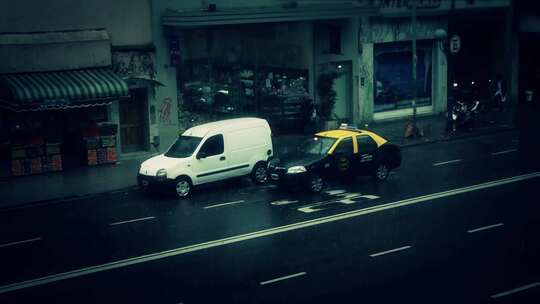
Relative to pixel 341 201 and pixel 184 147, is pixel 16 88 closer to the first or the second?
pixel 184 147

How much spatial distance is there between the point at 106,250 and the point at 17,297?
3208mm

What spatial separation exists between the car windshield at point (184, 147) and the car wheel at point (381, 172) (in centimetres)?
537

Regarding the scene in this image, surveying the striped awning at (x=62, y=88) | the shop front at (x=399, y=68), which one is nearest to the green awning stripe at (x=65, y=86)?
the striped awning at (x=62, y=88)

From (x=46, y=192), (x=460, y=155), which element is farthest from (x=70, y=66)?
(x=460, y=155)

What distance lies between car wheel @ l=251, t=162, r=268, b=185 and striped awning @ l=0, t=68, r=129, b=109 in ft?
19.7

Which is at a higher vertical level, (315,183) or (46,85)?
(46,85)

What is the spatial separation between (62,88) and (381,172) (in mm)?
10760

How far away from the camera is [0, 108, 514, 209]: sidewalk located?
79.8 feet

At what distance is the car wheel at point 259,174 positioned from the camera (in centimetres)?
2498

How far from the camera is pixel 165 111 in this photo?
30594 mm

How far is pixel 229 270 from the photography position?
16.2 metres

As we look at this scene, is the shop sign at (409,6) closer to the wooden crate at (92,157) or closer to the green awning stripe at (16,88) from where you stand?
the wooden crate at (92,157)

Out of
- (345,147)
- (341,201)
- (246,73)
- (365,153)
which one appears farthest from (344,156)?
(246,73)

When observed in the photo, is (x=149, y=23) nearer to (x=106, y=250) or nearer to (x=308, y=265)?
(x=106, y=250)
